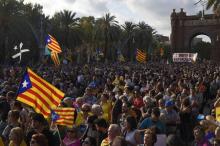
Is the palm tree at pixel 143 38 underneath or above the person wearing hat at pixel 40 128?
above

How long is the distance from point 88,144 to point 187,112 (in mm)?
3924

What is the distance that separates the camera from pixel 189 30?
8644cm

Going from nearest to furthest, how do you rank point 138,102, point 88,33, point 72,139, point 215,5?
point 72,139 < point 138,102 < point 215,5 < point 88,33

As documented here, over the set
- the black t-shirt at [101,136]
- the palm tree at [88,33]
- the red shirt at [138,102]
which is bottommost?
the black t-shirt at [101,136]

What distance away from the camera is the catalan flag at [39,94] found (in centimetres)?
848

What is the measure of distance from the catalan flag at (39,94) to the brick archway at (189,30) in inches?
3083

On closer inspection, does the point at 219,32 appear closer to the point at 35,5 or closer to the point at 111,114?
the point at 35,5

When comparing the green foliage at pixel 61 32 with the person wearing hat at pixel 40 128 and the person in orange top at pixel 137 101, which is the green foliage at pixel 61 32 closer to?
the person in orange top at pixel 137 101

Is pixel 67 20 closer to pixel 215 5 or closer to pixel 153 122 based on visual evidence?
pixel 215 5

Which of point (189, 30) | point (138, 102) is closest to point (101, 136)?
point (138, 102)

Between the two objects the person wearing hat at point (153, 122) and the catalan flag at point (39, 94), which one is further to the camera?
the person wearing hat at point (153, 122)

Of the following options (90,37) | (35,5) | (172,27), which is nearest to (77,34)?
(35,5)

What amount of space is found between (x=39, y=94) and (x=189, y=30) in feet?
261

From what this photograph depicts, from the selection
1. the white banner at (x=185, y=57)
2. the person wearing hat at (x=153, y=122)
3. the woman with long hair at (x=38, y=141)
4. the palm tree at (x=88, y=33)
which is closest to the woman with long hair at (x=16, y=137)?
the woman with long hair at (x=38, y=141)
